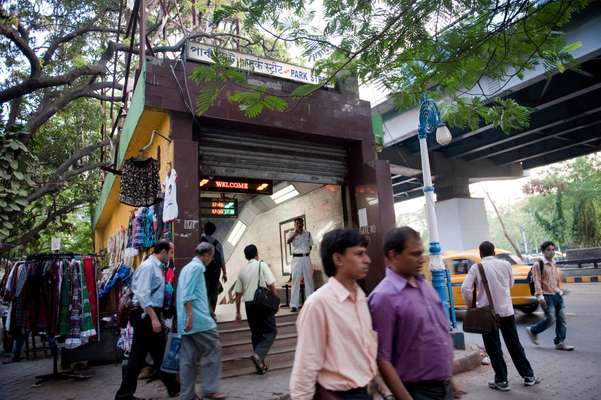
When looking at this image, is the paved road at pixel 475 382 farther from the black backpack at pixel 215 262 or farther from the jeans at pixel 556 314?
the black backpack at pixel 215 262

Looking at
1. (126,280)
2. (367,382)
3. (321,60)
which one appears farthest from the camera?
(126,280)

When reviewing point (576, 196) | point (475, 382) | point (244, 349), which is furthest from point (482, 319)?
point (576, 196)

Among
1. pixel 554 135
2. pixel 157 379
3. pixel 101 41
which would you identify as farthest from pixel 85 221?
pixel 554 135

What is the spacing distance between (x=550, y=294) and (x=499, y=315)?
8.02ft

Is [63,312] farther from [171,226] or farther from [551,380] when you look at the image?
[551,380]

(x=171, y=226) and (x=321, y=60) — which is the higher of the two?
(x=321, y=60)

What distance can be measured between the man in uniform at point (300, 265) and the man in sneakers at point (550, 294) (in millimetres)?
4154

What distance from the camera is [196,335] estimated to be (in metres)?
4.63

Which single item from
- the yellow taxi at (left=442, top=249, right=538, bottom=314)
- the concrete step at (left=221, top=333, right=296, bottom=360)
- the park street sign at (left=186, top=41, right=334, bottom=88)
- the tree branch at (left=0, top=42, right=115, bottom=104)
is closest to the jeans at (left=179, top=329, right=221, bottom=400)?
the concrete step at (left=221, top=333, right=296, bottom=360)

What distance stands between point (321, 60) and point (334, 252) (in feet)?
8.29

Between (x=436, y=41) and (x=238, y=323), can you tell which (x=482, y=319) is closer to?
(x=436, y=41)

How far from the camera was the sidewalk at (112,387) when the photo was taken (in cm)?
519

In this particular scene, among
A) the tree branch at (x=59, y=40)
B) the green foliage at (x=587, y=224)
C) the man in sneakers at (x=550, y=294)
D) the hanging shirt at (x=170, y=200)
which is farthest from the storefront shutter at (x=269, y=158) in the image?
the green foliage at (x=587, y=224)

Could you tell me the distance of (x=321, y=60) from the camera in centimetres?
412
